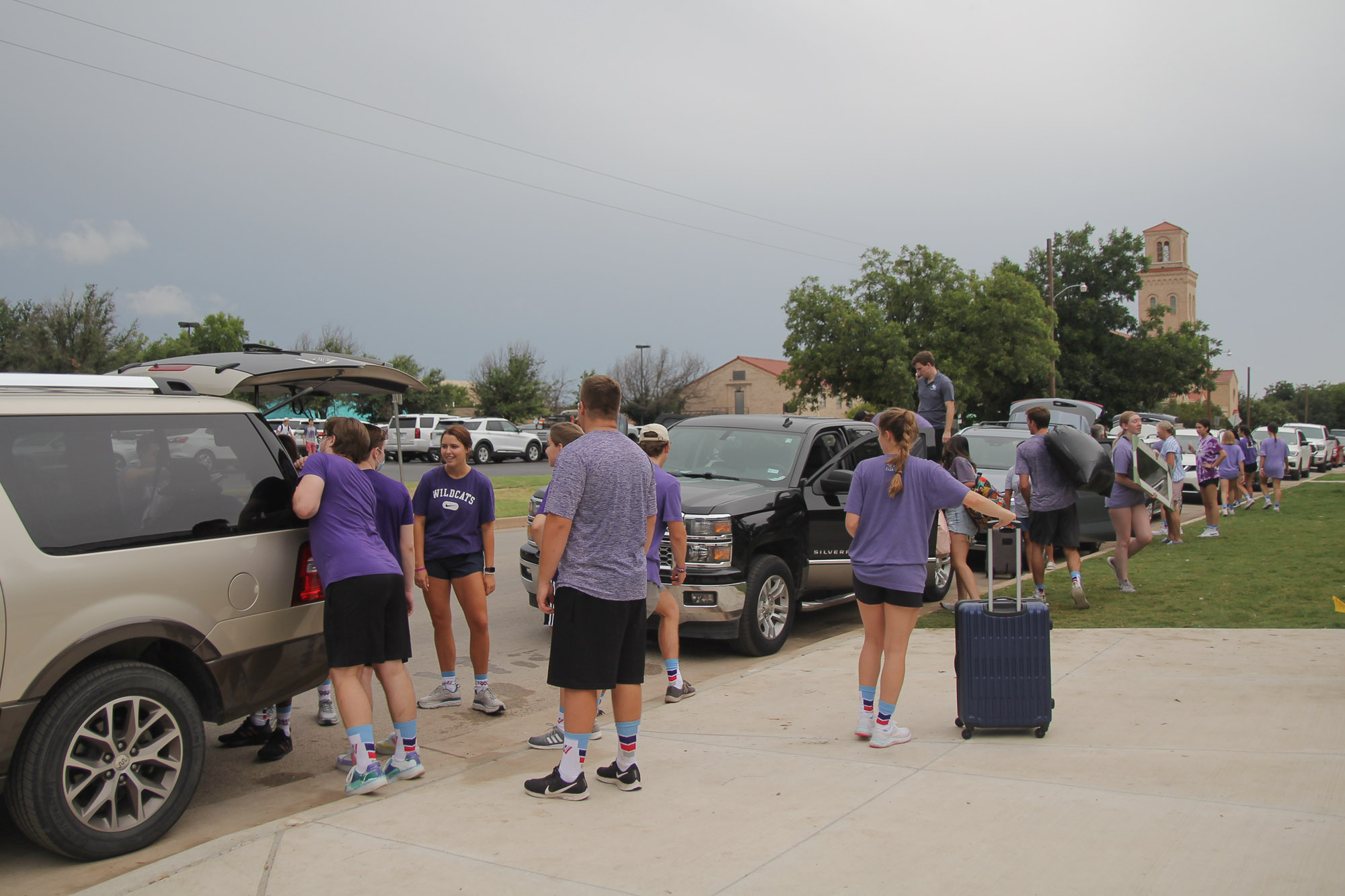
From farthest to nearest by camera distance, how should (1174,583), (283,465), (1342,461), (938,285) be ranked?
1. (1342,461)
2. (938,285)
3. (1174,583)
4. (283,465)

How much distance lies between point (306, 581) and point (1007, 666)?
11.5 feet

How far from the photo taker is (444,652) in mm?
6059

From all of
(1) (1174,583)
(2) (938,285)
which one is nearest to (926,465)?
(1) (1174,583)

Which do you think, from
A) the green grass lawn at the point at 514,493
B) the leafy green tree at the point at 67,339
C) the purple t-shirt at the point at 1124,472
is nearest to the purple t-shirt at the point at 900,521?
the purple t-shirt at the point at 1124,472

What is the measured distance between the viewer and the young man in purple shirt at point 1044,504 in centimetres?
866

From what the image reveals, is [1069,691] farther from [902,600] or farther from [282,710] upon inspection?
[282,710]

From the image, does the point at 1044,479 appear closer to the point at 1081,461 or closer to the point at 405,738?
the point at 1081,461

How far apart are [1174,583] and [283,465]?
28.9ft

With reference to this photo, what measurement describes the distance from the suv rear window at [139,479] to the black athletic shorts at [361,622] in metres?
0.51

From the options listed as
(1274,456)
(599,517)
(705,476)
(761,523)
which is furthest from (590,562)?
(1274,456)

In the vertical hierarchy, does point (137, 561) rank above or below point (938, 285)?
below

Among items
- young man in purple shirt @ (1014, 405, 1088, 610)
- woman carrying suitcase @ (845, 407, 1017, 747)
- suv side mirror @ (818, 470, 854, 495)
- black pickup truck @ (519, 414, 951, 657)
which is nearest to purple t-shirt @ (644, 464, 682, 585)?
black pickup truck @ (519, 414, 951, 657)

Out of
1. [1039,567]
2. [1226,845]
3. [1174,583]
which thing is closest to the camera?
[1226,845]

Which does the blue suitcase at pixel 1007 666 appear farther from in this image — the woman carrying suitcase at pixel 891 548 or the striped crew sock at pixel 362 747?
the striped crew sock at pixel 362 747
